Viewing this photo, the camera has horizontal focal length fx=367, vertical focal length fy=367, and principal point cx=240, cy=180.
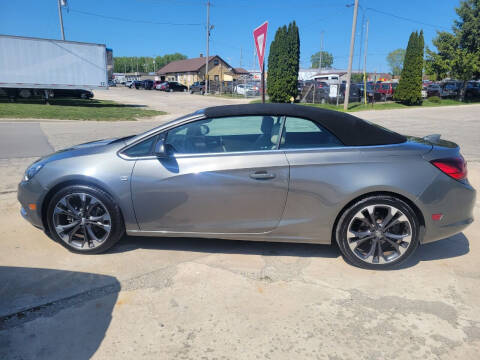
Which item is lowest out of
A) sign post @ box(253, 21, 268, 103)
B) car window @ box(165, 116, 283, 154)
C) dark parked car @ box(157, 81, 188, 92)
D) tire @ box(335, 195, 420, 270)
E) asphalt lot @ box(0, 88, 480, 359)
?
asphalt lot @ box(0, 88, 480, 359)

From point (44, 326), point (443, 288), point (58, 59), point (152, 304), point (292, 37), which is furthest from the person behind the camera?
point (292, 37)

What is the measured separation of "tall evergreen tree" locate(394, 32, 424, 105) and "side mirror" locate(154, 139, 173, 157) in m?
30.5

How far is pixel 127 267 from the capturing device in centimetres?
331

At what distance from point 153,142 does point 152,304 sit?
1.43 m

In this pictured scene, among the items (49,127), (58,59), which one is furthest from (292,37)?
(49,127)

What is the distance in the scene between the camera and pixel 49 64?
2073cm

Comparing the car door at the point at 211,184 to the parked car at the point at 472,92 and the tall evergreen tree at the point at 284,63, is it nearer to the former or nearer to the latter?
the tall evergreen tree at the point at 284,63

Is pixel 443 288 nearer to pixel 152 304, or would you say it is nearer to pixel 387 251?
pixel 387 251

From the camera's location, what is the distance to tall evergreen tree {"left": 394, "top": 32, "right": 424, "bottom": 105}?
1148 inches

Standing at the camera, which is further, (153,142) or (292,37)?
(292,37)

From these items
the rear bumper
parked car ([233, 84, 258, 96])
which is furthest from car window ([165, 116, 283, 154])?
parked car ([233, 84, 258, 96])

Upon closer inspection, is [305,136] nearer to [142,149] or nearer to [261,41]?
[142,149]

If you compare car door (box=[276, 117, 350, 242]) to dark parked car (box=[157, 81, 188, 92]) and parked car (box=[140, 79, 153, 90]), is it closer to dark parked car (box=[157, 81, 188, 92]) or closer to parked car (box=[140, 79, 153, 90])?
dark parked car (box=[157, 81, 188, 92])

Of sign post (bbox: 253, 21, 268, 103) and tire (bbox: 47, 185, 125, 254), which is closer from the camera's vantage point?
tire (bbox: 47, 185, 125, 254)
